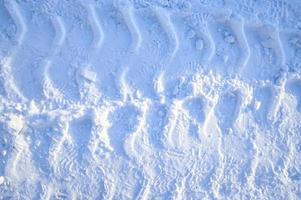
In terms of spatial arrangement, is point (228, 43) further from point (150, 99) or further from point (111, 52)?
point (111, 52)

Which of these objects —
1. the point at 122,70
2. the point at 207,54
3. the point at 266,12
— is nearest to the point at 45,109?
the point at 122,70

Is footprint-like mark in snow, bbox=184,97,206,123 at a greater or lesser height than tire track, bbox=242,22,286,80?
lesser

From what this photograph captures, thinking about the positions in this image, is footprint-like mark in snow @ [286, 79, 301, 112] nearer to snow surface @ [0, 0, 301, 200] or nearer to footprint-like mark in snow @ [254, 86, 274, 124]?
snow surface @ [0, 0, 301, 200]

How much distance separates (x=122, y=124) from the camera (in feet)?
7.54

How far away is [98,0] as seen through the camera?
2400mm

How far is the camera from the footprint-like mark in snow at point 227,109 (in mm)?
2387

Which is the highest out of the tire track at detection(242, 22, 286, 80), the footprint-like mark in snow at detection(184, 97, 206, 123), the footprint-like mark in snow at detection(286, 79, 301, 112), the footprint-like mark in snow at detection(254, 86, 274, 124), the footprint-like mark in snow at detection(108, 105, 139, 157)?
the tire track at detection(242, 22, 286, 80)

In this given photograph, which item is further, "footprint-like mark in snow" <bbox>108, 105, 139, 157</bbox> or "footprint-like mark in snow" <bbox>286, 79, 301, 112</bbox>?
"footprint-like mark in snow" <bbox>286, 79, 301, 112</bbox>

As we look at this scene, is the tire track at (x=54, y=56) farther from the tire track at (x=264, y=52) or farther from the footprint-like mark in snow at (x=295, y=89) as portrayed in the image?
the footprint-like mark in snow at (x=295, y=89)

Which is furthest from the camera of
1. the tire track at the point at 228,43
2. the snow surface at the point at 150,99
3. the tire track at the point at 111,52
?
the tire track at the point at 228,43

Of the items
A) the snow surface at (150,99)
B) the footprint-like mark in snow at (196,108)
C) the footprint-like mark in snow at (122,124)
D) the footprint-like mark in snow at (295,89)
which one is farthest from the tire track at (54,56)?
the footprint-like mark in snow at (295,89)

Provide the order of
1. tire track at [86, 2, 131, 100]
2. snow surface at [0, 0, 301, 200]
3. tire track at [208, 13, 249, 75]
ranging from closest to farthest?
snow surface at [0, 0, 301, 200]
tire track at [86, 2, 131, 100]
tire track at [208, 13, 249, 75]

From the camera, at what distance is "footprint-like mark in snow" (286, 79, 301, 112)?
8.16ft

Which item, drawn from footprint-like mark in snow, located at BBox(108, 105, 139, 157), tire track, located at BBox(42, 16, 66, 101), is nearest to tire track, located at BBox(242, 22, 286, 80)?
footprint-like mark in snow, located at BBox(108, 105, 139, 157)
